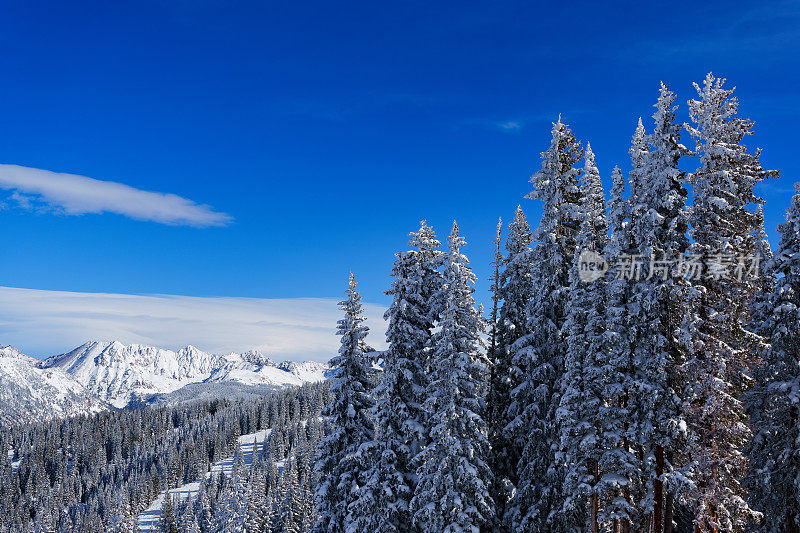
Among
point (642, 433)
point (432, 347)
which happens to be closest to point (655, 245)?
point (642, 433)

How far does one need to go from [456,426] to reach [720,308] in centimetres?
1261

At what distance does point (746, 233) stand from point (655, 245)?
410 centimetres

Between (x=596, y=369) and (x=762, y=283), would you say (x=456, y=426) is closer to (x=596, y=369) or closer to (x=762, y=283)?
(x=596, y=369)

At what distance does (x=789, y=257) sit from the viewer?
24.2 m

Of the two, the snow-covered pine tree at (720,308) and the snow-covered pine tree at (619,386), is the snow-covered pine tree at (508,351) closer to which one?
the snow-covered pine tree at (619,386)

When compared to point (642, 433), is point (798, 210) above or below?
above

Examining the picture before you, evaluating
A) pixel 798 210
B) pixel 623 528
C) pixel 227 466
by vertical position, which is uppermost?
pixel 798 210

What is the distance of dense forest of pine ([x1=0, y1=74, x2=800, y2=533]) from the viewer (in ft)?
66.6

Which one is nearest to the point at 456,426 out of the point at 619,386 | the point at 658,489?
the point at 619,386

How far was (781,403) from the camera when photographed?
24266mm

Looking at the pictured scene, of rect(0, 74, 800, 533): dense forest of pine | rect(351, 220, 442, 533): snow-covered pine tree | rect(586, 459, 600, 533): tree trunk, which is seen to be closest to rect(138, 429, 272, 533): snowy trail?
rect(351, 220, 442, 533): snow-covered pine tree

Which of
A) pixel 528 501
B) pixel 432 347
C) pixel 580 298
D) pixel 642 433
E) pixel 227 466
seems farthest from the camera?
pixel 227 466

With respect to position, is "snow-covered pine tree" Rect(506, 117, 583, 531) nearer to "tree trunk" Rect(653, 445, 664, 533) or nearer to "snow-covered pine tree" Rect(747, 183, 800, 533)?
"tree trunk" Rect(653, 445, 664, 533)

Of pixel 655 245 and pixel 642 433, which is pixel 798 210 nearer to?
pixel 655 245
